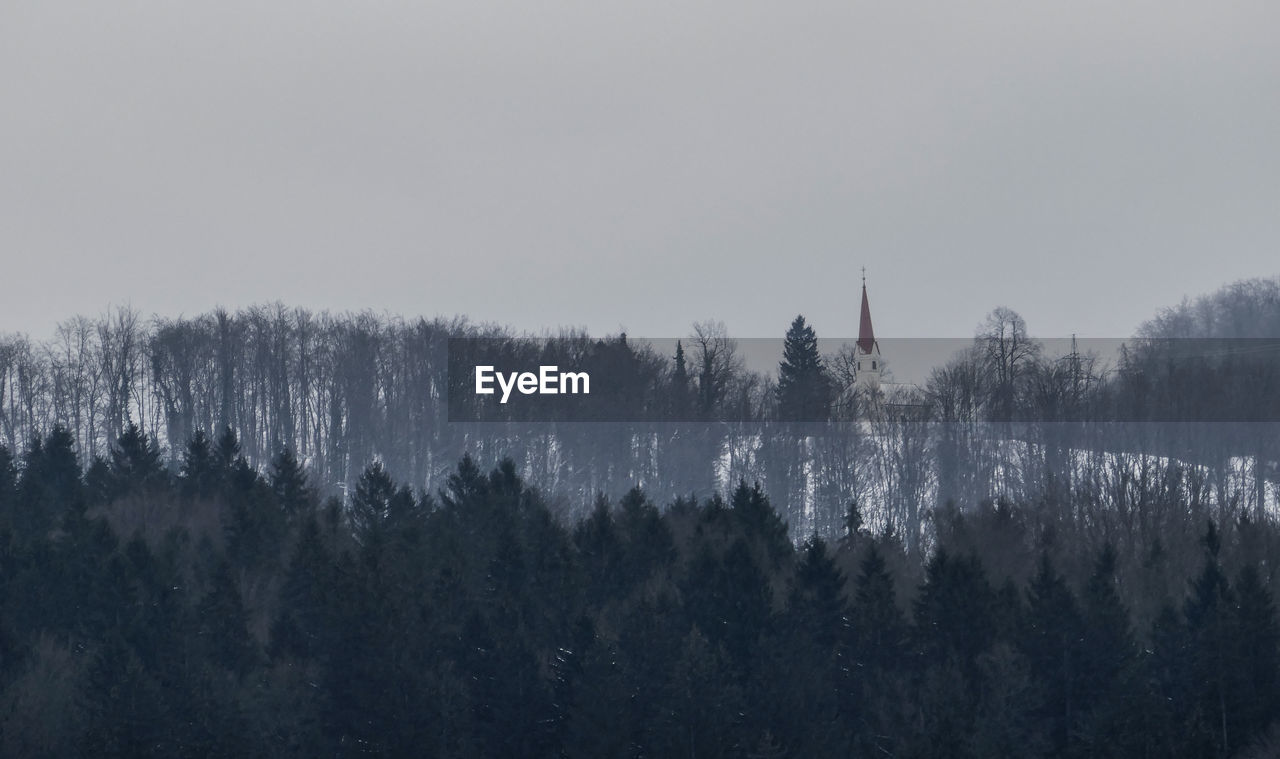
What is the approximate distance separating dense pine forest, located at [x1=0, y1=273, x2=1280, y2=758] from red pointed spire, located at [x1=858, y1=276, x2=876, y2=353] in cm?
2205

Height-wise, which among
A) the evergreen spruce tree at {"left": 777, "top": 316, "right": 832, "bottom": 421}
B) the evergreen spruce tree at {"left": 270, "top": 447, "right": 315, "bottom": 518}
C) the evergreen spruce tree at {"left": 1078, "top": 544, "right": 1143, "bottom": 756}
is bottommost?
the evergreen spruce tree at {"left": 1078, "top": 544, "right": 1143, "bottom": 756}

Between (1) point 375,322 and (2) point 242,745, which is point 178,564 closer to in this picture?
(2) point 242,745

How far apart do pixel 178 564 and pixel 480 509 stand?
10.1 metres

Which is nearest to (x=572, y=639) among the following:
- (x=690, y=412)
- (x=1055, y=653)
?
(x=1055, y=653)

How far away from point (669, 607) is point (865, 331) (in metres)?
61.0

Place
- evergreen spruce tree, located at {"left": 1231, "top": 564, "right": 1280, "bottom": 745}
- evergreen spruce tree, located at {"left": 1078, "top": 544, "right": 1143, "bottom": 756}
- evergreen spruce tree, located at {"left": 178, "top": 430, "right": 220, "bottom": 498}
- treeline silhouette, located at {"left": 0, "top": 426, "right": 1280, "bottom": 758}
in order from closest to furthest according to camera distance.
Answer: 1. treeline silhouette, located at {"left": 0, "top": 426, "right": 1280, "bottom": 758}
2. evergreen spruce tree, located at {"left": 1078, "top": 544, "right": 1143, "bottom": 756}
3. evergreen spruce tree, located at {"left": 1231, "top": 564, "right": 1280, "bottom": 745}
4. evergreen spruce tree, located at {"left": 178, "top": 430, "right": 220, "bottom": 498}

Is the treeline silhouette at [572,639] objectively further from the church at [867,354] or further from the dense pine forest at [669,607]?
the church at [867,354]

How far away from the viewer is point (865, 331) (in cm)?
10525

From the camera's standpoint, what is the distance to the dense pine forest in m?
40.5

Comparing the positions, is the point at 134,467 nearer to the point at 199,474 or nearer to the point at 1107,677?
the point at 199,474

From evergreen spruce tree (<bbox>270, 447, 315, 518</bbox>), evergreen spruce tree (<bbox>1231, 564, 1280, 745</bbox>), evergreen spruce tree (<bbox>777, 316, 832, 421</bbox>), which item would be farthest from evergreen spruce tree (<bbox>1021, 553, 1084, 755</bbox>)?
evergreen spruce tree (<bbox>777, 316, 832, 421</bbox>)

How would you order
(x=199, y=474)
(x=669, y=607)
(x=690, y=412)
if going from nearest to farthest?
1. (x=669, y=607)
2. (x=199, y=474)
3. (x=690, y=412)

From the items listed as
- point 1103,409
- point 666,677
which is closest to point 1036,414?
point 1103,409

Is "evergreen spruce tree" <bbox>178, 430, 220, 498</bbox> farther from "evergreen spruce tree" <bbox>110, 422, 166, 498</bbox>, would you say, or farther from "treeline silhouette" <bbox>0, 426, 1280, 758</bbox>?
"treeline silhouette" <bbox>0, 426, 1280, 758</bbox>
